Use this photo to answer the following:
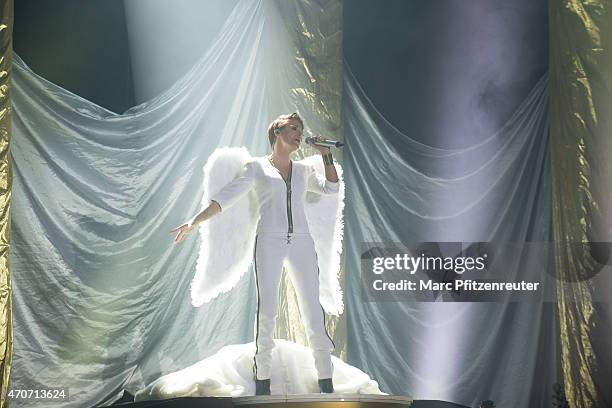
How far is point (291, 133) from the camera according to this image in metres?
5.03

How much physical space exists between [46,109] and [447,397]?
9.70 ft

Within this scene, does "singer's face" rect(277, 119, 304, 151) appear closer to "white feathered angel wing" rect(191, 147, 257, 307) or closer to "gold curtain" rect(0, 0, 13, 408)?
"white feathered angel wing" rect(191, 147, 257, 307)

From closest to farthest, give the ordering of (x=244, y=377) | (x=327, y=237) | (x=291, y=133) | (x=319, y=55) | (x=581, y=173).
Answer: (x=244, y=377) → (x=291, y=133) → (x=327, y=237) → (x=581, y=173) → (x=319, y=55)

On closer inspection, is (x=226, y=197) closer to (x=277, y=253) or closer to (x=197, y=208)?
(x=277, y=253)

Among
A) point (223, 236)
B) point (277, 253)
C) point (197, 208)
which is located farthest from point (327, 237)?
point (197, 208)

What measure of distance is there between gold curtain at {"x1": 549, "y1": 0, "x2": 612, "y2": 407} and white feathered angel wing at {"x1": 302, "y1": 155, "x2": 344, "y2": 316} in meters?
1.35

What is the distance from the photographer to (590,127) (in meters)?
5.64

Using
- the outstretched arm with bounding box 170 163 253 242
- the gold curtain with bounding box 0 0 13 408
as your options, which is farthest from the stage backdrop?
the outstretched arm with bounding box 170 163 253 242

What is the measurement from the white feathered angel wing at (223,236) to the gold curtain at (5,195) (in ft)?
3.23

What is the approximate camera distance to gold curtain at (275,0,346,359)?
19.2ft

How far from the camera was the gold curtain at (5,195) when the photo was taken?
4.90 meters

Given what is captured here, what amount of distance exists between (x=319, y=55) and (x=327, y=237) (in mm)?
1271

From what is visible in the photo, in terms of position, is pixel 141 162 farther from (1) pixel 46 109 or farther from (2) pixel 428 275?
(2) pixel 428 275

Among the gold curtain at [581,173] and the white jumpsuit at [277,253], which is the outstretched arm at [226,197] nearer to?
the white jumpsuit at [277,253]
